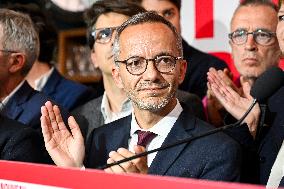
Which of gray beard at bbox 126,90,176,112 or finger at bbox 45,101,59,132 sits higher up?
gray beard at bbox 126,90,176,112

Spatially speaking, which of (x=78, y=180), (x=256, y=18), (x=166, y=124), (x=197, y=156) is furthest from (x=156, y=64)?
(x=256, y=18)

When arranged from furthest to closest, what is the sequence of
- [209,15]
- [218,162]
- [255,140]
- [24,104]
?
1. [209,15]
2. [24,104]
3. [255,140]
4. [218,162]

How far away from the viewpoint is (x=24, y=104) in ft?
6.11

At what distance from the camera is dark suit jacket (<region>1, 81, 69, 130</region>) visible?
1845 mm

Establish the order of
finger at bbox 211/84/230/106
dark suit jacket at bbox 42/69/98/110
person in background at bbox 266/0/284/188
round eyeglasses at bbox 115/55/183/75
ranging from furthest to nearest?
dark suit jacket at bbox 42/69/98/110
finger at bbox 211/84/230/106
round eyeglasses at bbox 115/55/183/75
person in background at bbox 266/0/284/188

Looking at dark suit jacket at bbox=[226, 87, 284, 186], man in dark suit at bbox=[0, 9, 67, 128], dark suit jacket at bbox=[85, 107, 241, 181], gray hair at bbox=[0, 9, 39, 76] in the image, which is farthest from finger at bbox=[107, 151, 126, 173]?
gray hair at bbox=[0, 9, 39, 76]

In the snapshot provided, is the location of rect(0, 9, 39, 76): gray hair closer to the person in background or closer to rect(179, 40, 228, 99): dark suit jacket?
rect(179, 40, 228, 99): dark suit jacket

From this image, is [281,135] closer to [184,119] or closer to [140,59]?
[184,119]

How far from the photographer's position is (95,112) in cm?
202

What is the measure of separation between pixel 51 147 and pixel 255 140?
56cm

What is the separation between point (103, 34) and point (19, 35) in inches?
12.2

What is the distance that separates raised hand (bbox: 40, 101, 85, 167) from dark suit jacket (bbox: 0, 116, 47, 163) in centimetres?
8

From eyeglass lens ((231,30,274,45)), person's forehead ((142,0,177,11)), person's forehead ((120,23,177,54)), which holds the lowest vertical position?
eyeglass lens ((231,30,274,45))

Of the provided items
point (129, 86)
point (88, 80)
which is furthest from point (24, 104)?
point (88, 80)
